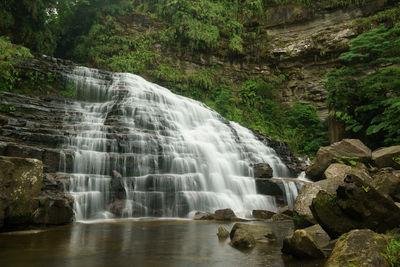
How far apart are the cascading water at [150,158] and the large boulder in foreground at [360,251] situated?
549cm

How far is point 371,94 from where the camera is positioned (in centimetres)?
1369

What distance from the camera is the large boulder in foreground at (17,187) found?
5.11 metres

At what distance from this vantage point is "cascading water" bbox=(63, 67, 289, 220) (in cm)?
780

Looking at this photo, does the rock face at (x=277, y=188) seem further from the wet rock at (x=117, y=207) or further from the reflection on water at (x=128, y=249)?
the wet rock at (x=117, y=207)

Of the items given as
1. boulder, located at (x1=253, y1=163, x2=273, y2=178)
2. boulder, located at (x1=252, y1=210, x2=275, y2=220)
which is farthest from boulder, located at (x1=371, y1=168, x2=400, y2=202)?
boulder, located at (x1=253, y1=163, x2=273, y2=178)

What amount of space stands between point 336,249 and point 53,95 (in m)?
13.8

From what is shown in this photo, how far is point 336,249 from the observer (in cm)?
303

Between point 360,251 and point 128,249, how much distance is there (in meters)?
2.91

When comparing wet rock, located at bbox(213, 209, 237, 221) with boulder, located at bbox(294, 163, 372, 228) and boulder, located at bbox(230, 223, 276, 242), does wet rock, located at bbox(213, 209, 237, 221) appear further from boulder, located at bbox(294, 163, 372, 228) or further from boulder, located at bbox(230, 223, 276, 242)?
boulder, located at bbox(230, 223, 276, 242)

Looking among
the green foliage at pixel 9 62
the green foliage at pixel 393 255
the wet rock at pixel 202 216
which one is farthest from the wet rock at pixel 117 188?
the green foliage at pixel 9 62

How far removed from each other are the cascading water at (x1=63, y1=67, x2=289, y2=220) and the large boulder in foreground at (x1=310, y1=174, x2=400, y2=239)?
4188 mm

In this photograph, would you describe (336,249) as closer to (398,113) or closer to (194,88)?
(398,113)

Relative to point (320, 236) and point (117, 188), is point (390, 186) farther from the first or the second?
point (117, 188)

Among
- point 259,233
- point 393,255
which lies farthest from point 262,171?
point 393,255
